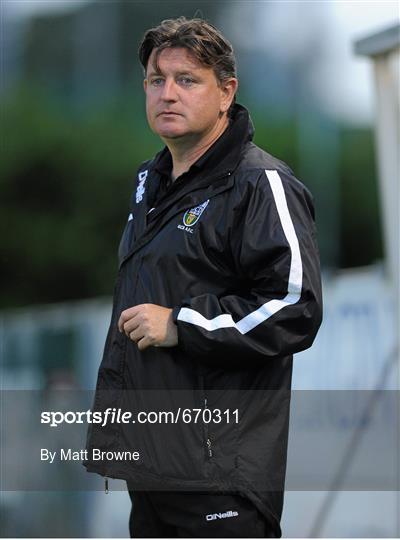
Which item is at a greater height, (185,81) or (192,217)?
(185,81)

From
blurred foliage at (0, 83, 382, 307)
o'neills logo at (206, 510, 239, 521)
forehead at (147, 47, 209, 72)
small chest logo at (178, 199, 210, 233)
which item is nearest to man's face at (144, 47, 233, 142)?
forehead at (147, 47, 209, 72)

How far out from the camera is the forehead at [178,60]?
2707 mm

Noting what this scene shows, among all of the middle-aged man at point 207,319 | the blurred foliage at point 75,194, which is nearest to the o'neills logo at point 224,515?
the middle-aged man at point 207,319

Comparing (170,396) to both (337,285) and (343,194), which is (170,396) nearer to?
(337,285)

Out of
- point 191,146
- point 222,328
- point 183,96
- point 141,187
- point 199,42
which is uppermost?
point 199,42

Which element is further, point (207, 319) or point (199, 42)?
point (199, 42)

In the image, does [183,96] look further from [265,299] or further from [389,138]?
[389,138]

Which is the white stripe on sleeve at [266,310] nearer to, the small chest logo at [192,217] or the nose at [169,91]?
the small chest logo at [192,217]

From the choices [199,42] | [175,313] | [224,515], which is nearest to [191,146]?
[199,42]

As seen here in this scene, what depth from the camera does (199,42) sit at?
8.85ft

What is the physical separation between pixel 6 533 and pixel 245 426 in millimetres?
2699

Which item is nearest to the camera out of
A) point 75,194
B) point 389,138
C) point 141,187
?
point 141,187

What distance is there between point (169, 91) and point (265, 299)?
62 cm

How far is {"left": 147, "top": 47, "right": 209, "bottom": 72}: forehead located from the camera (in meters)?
2.71
